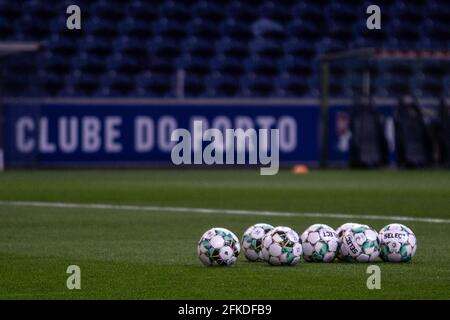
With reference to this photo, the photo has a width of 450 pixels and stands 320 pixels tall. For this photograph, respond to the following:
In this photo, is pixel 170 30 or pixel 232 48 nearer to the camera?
pixel 170 30

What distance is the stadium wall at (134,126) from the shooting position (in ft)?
100.0

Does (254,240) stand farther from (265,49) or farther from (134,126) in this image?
(265,49)

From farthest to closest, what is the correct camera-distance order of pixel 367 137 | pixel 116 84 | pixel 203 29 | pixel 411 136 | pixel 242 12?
pixel 242 12, pixel 203 29, pixel 116 84, pixel 411 136, pixel 367 137

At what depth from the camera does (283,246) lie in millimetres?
9773

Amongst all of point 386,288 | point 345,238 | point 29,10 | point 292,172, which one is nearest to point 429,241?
point 345,238

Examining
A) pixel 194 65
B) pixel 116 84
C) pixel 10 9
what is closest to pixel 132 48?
pixel 116 84

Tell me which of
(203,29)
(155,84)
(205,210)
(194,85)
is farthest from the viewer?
(203,29)

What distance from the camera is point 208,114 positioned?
3169 cm

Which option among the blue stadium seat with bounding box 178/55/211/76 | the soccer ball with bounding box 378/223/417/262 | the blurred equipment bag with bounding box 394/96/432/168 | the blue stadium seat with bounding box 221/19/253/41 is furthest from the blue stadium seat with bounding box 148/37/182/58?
the soccer ball with bounding box 378/223/417/262

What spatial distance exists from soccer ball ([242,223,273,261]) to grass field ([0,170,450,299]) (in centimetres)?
10

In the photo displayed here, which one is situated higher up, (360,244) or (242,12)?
(242,12)

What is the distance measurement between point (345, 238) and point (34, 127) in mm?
20918

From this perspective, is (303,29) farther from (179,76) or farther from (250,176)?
(250,176)

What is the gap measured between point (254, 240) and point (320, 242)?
1.71 feet
